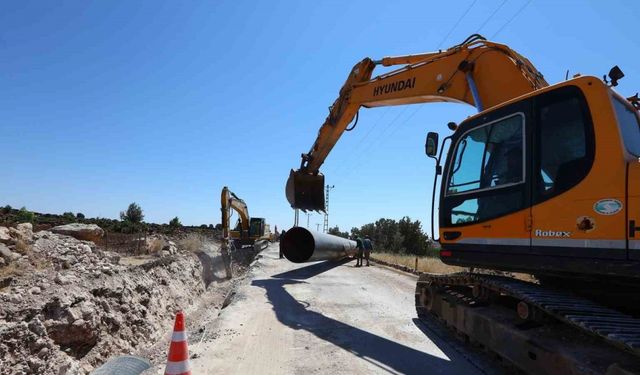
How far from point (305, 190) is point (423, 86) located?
6046 mm

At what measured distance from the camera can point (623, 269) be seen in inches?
142

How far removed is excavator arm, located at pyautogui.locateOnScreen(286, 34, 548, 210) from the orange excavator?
0.21ft

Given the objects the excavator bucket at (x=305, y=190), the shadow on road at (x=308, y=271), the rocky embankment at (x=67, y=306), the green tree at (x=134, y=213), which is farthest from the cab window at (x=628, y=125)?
the green tree at (x=134, y=213)

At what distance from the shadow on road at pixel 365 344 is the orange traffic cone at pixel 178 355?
2446 millimetres

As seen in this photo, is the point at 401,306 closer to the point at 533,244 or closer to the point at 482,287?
the point at 482,287

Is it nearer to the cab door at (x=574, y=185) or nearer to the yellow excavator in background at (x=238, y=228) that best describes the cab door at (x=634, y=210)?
the cab door at (x=574, y=185)

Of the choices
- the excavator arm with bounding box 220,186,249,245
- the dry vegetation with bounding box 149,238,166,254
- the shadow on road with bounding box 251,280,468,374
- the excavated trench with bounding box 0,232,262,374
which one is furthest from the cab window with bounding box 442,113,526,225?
the dry vegetation with bounding box 149,238,166,254

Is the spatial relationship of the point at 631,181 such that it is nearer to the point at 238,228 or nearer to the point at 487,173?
the point at 487,173

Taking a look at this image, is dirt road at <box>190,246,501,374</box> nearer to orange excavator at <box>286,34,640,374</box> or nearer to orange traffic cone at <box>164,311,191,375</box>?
orange excavator at <box>286,34,640,374</box>

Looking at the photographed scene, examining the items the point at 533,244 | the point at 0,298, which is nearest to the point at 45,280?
the point at 0,298

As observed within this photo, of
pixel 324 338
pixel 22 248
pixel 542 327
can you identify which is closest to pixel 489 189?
pixel 542 327

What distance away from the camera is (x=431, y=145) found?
5.98m

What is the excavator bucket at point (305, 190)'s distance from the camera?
13.4 meters

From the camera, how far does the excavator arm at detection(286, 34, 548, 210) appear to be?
21.2ft
